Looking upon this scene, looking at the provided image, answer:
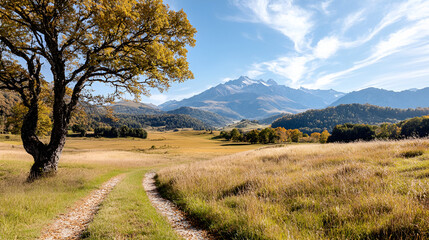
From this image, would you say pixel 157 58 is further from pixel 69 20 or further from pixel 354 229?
pixel 354 229

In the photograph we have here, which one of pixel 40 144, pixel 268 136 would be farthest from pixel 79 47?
pixel 268 136

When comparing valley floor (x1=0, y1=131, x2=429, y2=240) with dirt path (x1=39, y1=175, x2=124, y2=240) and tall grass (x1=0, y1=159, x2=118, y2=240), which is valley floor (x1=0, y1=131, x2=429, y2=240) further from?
dirt path (x1=39, y1=175, x2=124, y2=240)

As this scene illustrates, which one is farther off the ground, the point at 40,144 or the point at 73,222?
the point at 40,144

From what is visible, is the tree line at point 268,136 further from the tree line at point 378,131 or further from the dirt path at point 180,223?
the dirt path at point 180,223

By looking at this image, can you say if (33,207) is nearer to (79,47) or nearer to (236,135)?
(79,47)

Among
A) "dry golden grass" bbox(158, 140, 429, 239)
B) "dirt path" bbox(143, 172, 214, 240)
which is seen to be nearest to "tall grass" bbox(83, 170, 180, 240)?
"dirt path" bbox(143, 172, 214, 240)

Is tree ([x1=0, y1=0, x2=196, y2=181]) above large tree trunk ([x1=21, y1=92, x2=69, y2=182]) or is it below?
above

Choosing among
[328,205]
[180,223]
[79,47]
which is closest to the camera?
[328,205]

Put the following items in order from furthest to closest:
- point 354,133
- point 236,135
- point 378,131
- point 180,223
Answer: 1. point 236,135
2. point 354,133
3. point 378,131
4. point 180,223

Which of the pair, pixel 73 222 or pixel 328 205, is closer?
pixel 328 205

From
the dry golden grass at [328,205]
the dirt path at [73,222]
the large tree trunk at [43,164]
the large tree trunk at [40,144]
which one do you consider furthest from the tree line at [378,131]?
the large tree trunk at [43,164]

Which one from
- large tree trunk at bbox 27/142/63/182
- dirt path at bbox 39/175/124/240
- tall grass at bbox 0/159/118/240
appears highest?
large tree trunk at bbox 27/142/63/182

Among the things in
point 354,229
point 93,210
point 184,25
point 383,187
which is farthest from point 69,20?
point 383,187

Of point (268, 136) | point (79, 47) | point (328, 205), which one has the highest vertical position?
point (79, 47)
